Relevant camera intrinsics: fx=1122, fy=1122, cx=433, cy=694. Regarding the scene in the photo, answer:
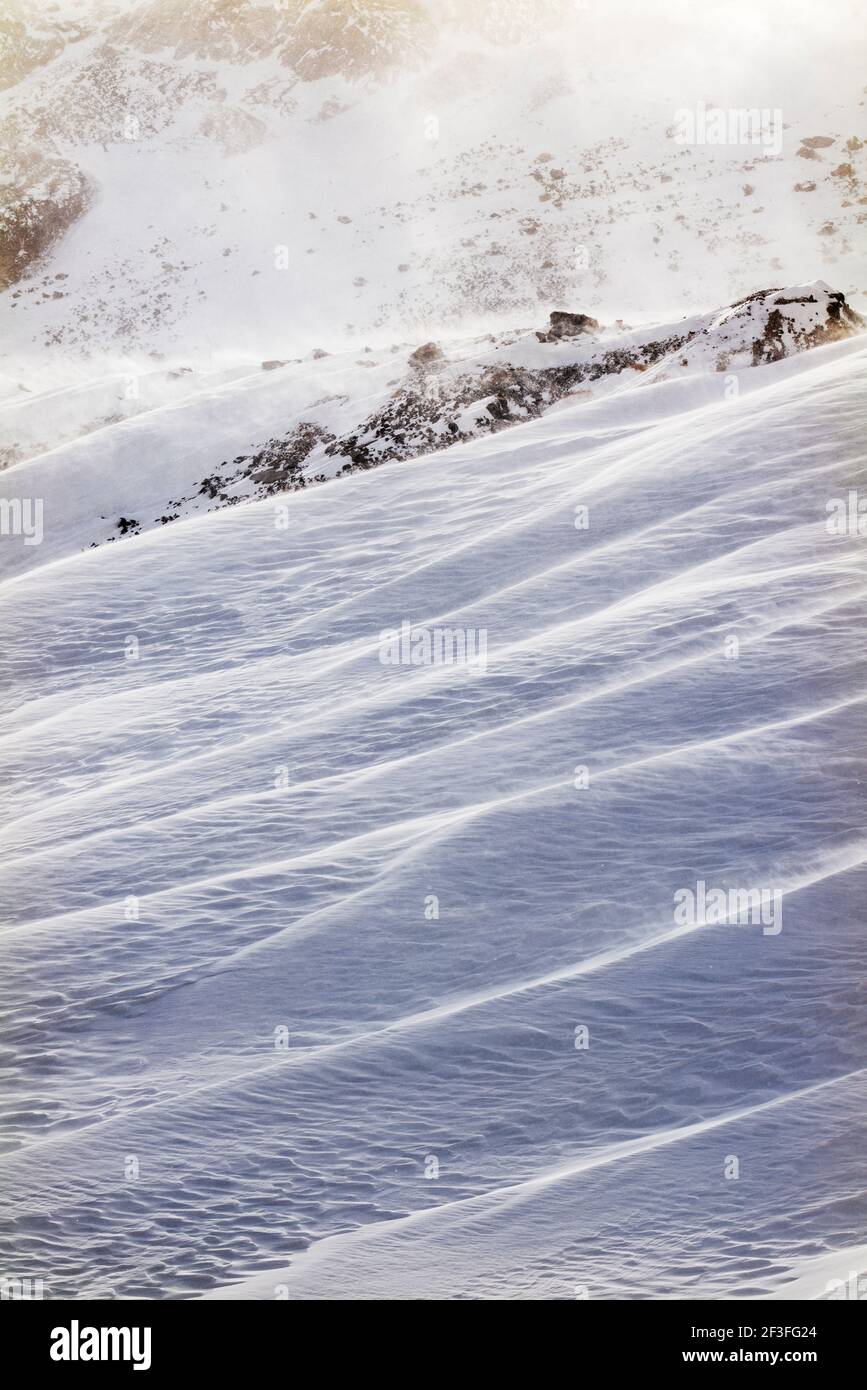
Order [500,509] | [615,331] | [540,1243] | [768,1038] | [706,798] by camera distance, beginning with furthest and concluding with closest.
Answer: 1. [615,331]
2. [500,509]
3. [706,798]
4. [768,1038]
5. [540,1243]

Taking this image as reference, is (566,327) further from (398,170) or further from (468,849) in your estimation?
(398,170)

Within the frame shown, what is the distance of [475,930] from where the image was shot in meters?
5.01

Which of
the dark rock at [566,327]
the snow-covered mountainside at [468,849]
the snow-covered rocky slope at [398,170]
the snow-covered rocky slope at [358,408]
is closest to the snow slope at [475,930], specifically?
the snow-covered mountainside at [468,849]

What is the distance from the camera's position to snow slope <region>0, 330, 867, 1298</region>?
3875mm

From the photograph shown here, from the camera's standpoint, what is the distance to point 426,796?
596cm

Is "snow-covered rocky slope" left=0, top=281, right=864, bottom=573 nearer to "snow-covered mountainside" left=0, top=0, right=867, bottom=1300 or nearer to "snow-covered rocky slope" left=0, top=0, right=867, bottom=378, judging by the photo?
"snow-covered mountainside" left=0, top=0, right=867, bottom=1300

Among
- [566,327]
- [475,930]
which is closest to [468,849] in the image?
[475,930]

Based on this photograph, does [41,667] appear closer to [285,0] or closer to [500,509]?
[500,509]

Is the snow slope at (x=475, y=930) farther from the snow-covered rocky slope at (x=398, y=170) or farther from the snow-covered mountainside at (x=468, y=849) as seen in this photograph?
the snow-covered rocky slope at (x=398, y=170)

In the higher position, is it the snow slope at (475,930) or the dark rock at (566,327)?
the dark rock at (566,327)

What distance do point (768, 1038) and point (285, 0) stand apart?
1891 inches

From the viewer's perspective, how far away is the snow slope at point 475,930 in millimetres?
3875

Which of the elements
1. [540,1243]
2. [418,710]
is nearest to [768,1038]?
[540,1243]

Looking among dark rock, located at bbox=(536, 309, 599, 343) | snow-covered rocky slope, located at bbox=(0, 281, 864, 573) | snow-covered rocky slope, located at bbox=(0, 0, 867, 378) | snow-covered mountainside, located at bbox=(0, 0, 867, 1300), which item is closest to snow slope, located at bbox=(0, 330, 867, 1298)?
snow-covered mountainside, located at bbox=(0, 0, 867, 1300)
